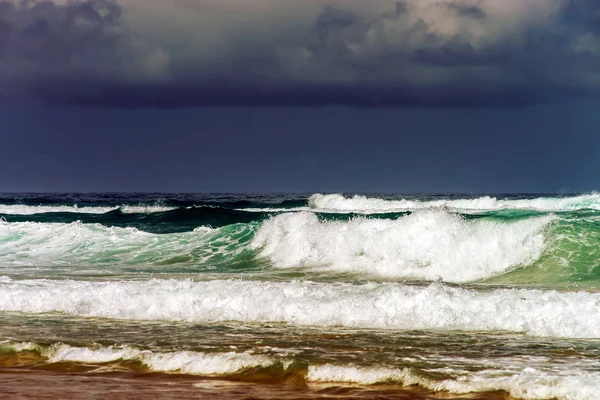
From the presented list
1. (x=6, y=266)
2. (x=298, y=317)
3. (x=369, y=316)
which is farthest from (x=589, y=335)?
(x=6, y=266)

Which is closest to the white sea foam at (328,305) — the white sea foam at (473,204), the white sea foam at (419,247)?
the white sea foam at (419,247)

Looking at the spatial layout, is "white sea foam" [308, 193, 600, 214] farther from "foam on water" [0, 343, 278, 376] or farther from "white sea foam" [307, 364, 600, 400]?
"white sea foam" [307, 364, 600, 400]

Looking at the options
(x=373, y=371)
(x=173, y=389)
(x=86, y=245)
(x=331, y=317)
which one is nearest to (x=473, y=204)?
(x=86, y=245)

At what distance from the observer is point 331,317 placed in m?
12.9

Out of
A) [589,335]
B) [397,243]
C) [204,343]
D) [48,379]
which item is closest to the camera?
[48,379]

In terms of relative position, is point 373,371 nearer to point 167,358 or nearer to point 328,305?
point 167,358

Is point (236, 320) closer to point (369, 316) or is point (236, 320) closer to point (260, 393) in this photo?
point (369, 316)

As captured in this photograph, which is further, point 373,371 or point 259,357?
point 259,357

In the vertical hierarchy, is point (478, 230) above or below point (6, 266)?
above

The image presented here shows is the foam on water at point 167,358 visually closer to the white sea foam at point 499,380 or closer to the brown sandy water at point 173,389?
the brown sandy water at point 173,389

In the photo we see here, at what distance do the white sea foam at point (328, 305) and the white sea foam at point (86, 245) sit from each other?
362 inches

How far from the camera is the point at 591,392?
813cm

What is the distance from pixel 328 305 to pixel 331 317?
364 millimetres

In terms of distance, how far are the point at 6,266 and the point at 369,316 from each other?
45.3 ft
